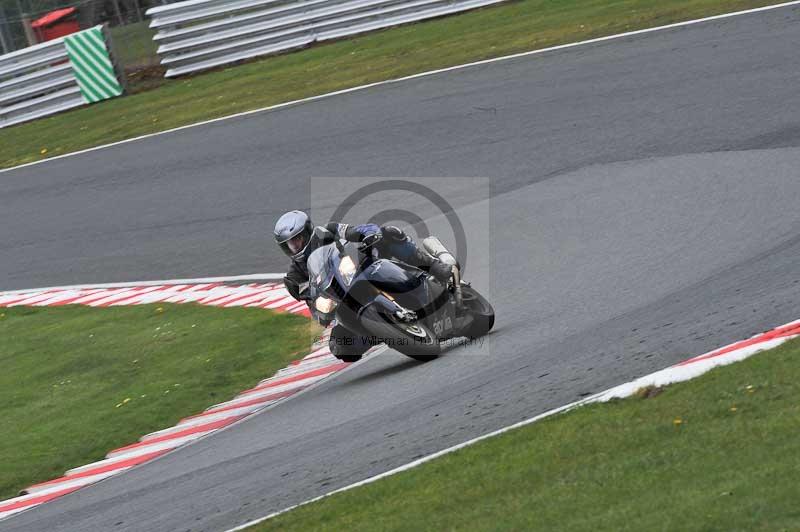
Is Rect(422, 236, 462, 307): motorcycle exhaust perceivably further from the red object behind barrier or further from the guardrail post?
the red object behind barrier

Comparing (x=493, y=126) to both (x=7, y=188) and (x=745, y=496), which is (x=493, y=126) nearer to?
(x=7, y=188)

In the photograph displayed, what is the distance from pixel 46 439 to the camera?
365 inches

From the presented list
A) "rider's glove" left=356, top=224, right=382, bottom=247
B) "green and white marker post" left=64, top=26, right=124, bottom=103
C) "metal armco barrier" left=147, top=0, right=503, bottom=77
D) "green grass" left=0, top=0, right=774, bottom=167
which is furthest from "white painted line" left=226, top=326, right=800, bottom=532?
"green and white marker post" left=64, top=26, right=124, bottom=103

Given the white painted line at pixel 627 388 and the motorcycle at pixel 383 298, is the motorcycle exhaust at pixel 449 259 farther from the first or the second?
the white painted line at pixel 627 388

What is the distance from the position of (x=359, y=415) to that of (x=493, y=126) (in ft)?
25.0

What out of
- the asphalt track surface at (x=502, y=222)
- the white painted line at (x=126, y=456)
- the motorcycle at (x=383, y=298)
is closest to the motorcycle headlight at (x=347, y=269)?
the motorcycle at (x=383, y=298)

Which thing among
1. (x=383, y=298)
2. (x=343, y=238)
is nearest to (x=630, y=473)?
(x=383, y=298)

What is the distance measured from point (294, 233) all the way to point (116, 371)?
124 inches

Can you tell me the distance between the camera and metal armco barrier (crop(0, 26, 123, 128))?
21.9m

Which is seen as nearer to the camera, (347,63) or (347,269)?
(347,269)

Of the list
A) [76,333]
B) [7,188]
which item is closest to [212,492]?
[76,333]

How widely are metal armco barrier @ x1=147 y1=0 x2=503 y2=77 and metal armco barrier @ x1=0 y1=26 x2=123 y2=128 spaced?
1121 millimetres

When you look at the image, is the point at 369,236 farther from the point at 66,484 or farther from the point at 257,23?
the point at 257,23

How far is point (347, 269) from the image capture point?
27.3ft
